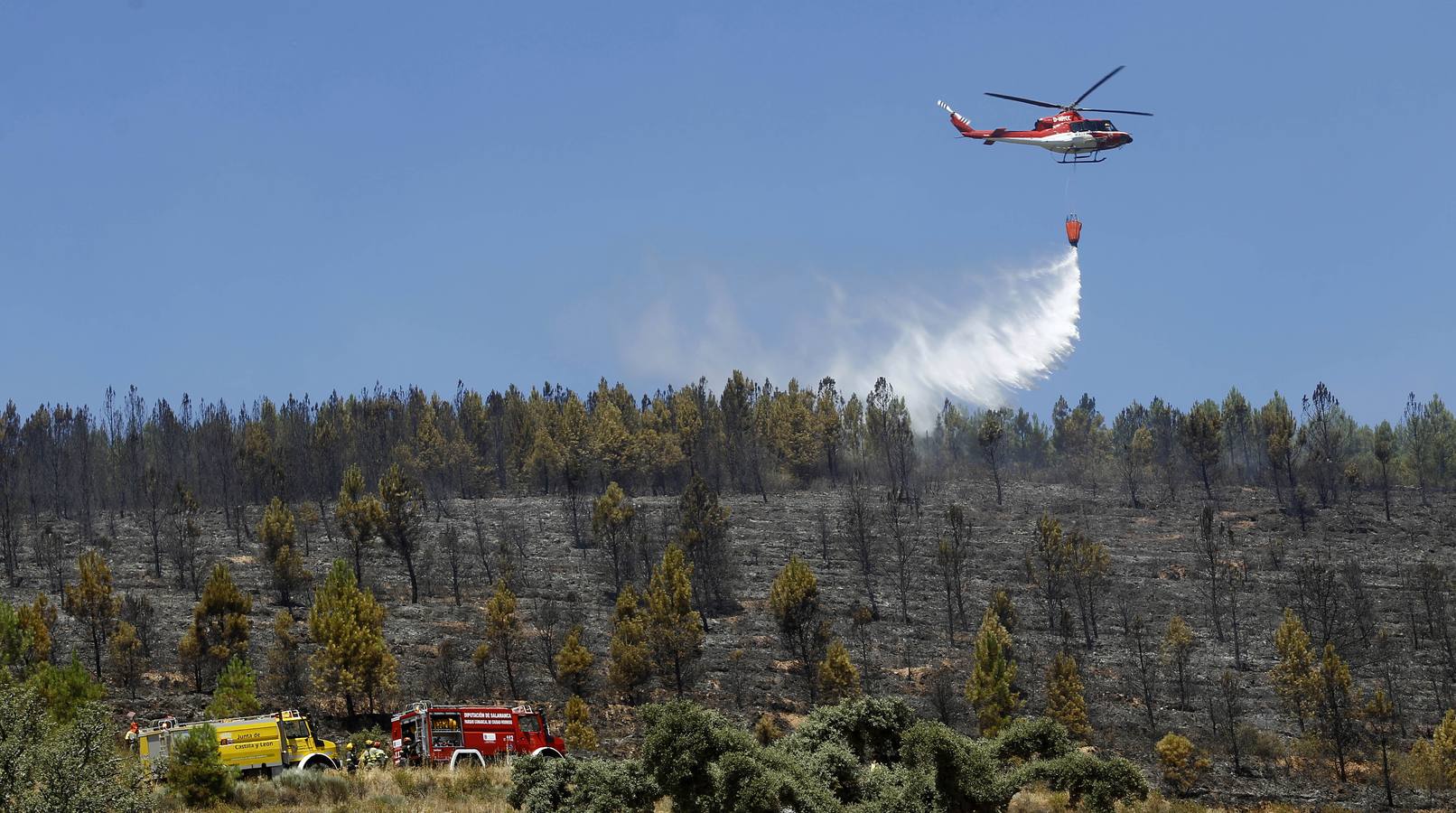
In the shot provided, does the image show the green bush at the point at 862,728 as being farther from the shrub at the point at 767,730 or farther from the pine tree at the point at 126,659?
the pine tree at the point at 126,659

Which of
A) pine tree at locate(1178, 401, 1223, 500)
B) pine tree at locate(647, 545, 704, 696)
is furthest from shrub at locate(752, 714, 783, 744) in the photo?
pine tree at locate(1178, 401, 1223, 500)

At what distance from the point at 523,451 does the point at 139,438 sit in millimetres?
46228

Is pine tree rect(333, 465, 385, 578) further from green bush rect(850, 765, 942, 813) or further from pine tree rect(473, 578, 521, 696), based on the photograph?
green bush rect(850, 765, 942, 813)

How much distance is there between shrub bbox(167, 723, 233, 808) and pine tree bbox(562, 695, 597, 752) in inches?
1022

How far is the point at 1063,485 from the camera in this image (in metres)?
159

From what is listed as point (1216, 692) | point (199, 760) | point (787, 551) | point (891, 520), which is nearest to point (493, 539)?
point (787, 551)

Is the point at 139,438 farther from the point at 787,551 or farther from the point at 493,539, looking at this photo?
the point at 787,551

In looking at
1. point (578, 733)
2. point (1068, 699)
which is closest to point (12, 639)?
point (578, 733)

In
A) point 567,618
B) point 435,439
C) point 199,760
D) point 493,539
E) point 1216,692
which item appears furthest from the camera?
point 435,439

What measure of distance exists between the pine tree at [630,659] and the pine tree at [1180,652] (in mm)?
28967

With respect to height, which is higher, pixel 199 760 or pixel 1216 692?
pixel 199 760

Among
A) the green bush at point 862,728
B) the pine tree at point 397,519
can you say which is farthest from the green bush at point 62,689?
the pine tree at point 397,519

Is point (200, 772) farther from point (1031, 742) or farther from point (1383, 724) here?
point (1383, 724)

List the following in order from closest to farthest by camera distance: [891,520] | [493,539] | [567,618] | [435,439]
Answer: [567,618] → [493,539] → [891,520] → [435,439]
